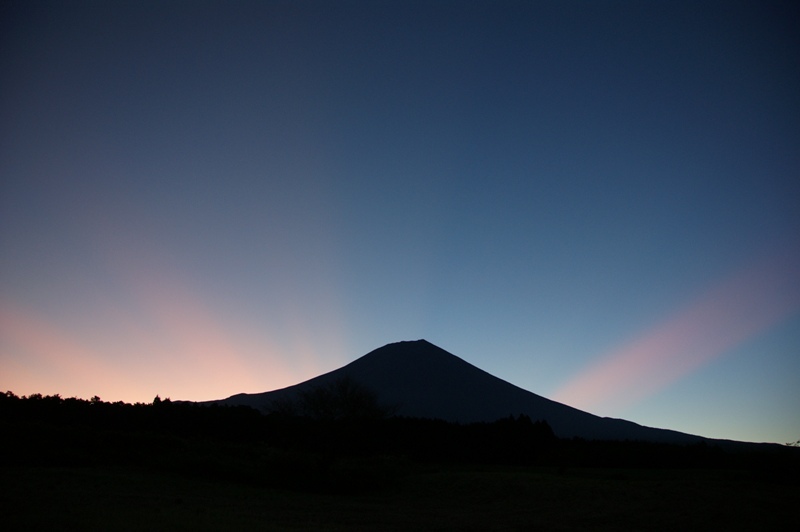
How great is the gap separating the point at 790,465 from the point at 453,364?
108 metres

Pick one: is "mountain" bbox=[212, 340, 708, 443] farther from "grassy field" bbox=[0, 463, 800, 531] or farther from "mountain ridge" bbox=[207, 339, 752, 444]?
"grassy field" bbox=[0, 463, 800, 531]

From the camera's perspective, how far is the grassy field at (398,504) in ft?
42.2

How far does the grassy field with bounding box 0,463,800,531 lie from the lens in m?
12.9

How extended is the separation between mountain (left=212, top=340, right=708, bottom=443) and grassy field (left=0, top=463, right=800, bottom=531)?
7578 centimetres

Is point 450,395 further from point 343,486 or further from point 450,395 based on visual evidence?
point 343,486

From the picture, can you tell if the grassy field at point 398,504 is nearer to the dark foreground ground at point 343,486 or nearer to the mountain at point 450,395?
the dark foreground ground at point 343,486

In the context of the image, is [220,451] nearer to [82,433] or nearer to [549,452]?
[82,433]

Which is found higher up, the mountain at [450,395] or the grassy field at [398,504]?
the mountain at [450,395]

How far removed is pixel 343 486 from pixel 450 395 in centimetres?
8964

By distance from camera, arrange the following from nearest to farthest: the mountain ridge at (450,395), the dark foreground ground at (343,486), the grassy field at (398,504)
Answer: the grassy field at (398,504) < the dark foreground ground at (343,486) < the mountain ridge at (450,395)

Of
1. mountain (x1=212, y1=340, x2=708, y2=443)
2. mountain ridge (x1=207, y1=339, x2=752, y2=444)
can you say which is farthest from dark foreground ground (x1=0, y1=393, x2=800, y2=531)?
mountain (x1=212, y1=340, x2=708, y2=443)

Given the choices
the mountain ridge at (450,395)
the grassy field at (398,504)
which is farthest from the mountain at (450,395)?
the grassy field at (398,504)

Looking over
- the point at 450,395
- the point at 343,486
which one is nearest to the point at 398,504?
the point at 343,486

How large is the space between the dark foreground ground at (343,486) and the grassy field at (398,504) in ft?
0.17
